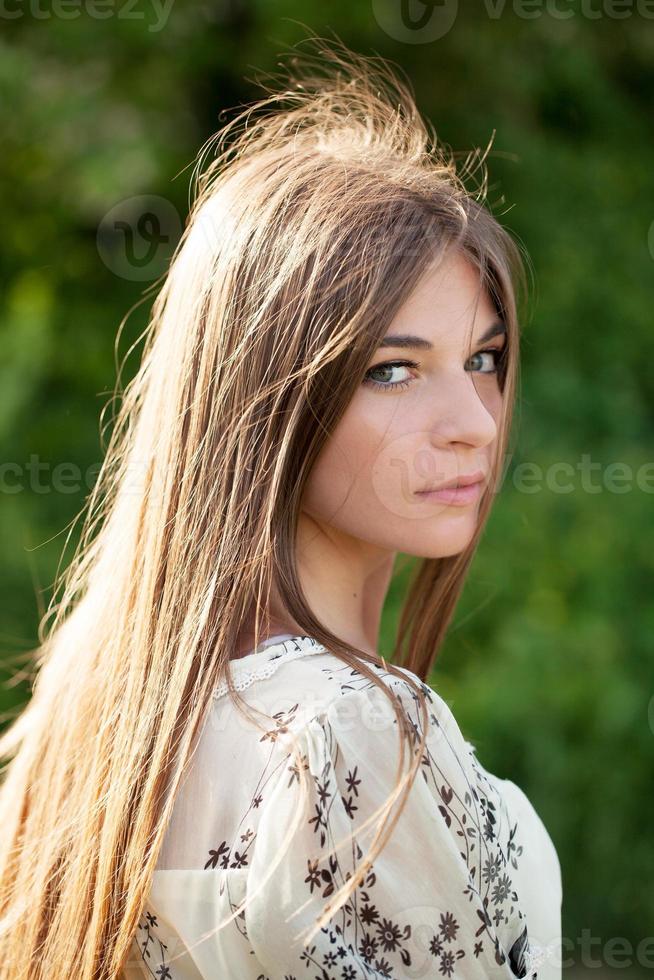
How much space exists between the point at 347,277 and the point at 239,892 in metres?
0.65

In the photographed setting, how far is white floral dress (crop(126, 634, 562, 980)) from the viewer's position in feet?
3.16

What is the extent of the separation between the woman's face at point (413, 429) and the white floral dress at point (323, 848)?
19cm

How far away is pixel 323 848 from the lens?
3.15ft

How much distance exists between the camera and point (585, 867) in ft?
9.55

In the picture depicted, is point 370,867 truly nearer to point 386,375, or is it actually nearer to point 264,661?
point 264,661

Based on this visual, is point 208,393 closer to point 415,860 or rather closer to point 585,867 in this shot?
point 415,860

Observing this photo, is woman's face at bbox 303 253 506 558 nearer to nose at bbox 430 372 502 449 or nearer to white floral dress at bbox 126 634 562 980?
nose at bbox 430 372 502 449

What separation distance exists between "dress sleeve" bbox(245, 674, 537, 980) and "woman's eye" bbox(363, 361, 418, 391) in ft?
1.11

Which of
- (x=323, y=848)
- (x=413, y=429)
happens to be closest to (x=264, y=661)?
(x=323, y=848)

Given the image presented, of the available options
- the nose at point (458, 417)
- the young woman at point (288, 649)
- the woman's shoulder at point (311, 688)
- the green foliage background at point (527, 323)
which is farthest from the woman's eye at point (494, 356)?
the green foliage background at point (527, 323)

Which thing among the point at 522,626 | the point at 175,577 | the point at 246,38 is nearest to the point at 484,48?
the point at 246,38

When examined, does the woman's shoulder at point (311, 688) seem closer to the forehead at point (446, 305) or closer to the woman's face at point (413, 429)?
the woman's face at point (413, 429)

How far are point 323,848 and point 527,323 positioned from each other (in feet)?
6.44

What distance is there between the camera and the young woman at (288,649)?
0.99 m
